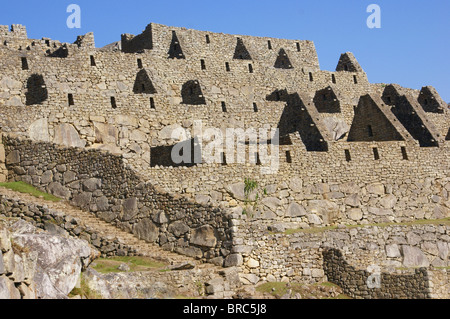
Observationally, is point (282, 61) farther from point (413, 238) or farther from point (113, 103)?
point (413, 238)

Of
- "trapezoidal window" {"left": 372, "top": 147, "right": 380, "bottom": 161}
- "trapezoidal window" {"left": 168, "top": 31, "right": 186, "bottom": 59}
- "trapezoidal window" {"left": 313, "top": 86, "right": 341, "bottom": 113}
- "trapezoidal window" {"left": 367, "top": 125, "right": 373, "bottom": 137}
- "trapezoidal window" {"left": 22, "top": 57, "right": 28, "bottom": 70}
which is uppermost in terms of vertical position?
"trapezoidal window" {"left": 168, "top": 31, "right": 186, "bottom": 59}

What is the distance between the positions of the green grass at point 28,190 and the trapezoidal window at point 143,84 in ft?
32.9

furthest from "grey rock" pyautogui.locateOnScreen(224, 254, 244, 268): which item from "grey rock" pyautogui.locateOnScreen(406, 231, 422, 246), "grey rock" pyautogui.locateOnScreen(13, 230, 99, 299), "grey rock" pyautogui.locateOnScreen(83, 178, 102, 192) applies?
"grey rock" pyautogui.locateOnScreen(406, 231, 422, 246)

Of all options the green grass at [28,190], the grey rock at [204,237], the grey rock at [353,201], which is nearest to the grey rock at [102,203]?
the green grass at [28,190]

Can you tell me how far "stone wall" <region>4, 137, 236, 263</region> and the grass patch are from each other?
163 cm

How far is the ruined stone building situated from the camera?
24.8m

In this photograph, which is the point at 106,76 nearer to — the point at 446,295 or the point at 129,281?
the point at 129,281

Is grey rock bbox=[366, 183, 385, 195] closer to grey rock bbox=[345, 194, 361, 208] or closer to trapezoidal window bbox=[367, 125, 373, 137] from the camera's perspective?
grey rock bbox=[345, 194, 361, 208]

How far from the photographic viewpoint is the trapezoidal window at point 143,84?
35312 mm

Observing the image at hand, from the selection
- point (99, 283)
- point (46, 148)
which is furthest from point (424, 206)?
point (99, 283)

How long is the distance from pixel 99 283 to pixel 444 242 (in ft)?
52.8

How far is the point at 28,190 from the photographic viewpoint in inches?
1042

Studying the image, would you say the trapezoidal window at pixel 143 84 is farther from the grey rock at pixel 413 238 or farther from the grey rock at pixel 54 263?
the grey rock at pixel 54 263

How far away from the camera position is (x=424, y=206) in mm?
32906
